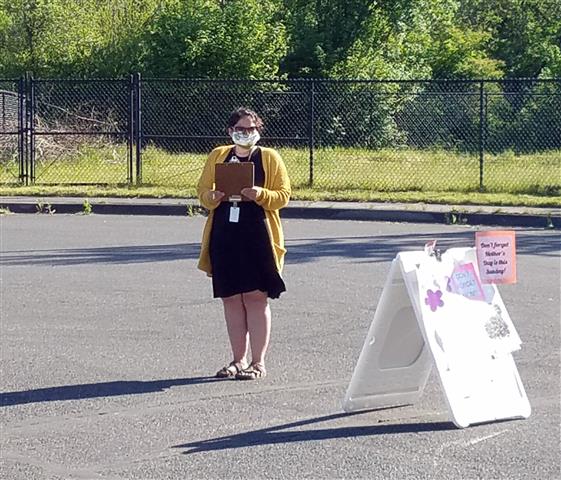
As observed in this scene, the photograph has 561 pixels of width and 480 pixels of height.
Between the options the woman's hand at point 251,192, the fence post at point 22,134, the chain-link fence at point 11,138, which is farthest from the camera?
the chain-link fence at point 11,138

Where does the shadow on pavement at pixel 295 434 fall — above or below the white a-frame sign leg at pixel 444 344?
below

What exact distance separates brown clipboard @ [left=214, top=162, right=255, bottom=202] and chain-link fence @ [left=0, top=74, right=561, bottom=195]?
41.0 ft

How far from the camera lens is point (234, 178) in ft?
23.8

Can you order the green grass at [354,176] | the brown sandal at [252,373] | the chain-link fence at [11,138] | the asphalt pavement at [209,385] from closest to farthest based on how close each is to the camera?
the asphalt pavement at [209,385], the brown sandal at [252,373], the green grass at [354,176], the chain-link fence at [11,138]

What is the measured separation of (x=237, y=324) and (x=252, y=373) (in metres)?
0.33

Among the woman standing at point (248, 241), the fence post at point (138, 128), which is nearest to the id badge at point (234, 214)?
the woman standing at point (248, 241)

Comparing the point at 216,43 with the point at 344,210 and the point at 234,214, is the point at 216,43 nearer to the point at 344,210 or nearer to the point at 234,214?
the point at 344,210

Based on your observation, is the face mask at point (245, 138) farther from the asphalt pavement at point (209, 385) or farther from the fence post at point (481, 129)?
the fence post at point (481, 129)

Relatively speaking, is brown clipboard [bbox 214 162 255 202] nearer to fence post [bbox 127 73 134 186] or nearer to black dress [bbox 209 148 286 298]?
black dress [bbox 209 148 286 298]

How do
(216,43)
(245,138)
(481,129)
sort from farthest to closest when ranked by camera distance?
(216,43)
(481,129)
(245,138)

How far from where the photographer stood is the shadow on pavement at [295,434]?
611 cm

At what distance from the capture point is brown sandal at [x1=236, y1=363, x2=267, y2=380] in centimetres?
750

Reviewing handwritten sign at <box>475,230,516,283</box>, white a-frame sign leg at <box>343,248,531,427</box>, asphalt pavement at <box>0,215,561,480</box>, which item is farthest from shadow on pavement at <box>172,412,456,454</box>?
handwritten sign at <box>475,230,516,283</box>

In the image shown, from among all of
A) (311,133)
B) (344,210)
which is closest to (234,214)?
(344,210)
